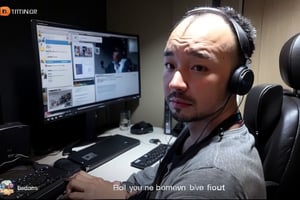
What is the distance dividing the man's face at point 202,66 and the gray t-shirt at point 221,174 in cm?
11

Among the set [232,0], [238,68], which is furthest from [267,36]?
[238,68]

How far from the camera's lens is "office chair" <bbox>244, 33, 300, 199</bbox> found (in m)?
0.98

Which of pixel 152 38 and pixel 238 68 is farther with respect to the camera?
pixel 152 38

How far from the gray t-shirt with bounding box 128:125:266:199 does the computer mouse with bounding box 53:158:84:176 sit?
0.47 metres

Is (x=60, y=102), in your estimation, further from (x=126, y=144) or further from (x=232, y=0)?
(x=232, y=0)

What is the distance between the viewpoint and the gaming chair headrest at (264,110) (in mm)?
1032

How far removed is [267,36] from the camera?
1478 mm

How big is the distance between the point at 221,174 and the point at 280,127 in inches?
22.7

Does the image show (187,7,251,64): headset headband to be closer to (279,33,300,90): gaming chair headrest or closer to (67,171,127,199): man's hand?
(279,33,300,90): gaming chair headrest

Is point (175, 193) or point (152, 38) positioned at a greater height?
point (152, 38)

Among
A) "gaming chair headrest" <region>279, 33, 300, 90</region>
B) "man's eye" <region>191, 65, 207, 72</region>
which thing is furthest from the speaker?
"gaming chair headrest" <region>279, 33, 300, 90</region>

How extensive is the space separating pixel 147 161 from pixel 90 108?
0.46 m

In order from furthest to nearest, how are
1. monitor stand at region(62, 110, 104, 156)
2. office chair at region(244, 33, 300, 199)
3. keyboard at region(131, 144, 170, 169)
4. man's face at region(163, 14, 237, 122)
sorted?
monitor stand at region(62, 110, 104, 156)
keyboard at region(131, 144, 170, 169)
office chair at region(244, 33, 300, 199)
man's face at region(163, 14, 237, 122)

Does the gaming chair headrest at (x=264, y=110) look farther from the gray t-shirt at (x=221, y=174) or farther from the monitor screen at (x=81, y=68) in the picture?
the monitor screen at (x=81, y=68)
